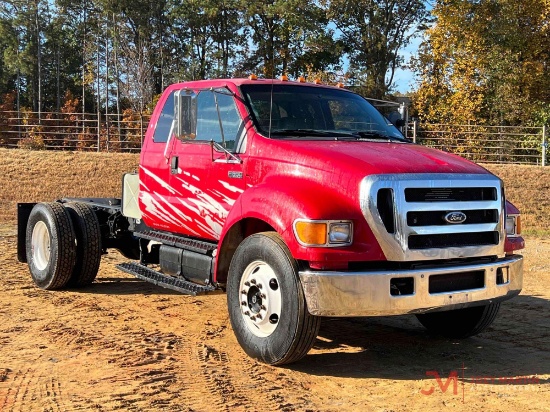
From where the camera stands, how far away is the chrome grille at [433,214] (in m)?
4.86

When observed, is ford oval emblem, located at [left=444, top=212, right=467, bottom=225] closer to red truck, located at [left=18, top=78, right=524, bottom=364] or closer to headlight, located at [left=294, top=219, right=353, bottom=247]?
red truck, located at [left=18, top=78, right=524, bottom=364]

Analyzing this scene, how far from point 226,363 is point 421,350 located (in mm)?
1756

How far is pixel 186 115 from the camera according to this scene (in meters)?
6.16

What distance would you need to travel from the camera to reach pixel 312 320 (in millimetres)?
4930

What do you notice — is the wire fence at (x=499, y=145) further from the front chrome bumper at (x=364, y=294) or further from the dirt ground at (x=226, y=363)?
the front chrome bumper at (x=364, y=294)

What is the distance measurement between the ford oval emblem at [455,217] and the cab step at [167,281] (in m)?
2.10

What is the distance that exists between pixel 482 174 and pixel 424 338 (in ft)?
6.06

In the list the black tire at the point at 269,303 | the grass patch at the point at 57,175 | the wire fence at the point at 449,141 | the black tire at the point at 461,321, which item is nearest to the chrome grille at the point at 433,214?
the black tire at the point at 269,303

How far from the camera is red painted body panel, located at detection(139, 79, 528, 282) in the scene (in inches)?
192

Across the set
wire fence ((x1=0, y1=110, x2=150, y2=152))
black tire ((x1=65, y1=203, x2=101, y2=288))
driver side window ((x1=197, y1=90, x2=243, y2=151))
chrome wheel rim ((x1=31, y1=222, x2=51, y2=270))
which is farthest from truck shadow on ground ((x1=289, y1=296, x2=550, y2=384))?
wire fence ((x1=0, y1=110, x2=150, y2=152))

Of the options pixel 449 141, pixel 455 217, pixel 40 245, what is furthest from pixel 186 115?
pixel 449 141

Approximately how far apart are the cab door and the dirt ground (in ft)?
3.51

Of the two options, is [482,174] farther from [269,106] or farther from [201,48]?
[201,48]

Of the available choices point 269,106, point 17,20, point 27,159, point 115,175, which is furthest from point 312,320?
point 17,20
